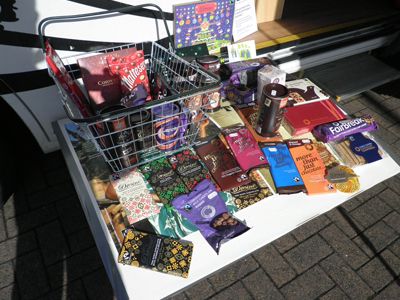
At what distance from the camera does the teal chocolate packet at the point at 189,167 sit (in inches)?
46.2

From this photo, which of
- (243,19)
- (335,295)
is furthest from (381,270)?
(243,19)

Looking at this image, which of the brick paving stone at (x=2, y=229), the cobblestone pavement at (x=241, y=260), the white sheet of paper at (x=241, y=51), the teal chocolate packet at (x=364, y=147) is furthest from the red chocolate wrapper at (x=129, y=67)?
the brick paving stone at (x=2, y=229)

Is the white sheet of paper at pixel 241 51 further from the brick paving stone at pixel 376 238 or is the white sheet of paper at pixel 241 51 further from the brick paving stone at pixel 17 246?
the brick paving stone at pixel 17 246

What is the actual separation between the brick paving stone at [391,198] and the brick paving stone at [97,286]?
6.49 feet

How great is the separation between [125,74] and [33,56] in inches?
21.3

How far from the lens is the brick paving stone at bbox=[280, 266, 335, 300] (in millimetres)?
1656

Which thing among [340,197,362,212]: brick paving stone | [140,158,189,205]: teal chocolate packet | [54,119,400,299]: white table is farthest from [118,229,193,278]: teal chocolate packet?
[340,197,362,212]: brick paving stone

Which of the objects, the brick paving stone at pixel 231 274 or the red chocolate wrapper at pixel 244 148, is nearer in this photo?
the red chocolate wrapper at pixel 244 148

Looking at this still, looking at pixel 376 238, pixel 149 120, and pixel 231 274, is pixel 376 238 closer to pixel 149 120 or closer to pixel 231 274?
pixel 231 274

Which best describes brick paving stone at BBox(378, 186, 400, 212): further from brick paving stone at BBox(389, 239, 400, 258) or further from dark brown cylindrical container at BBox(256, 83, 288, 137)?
dark brown cylindrical container at BBox(256, 83, 288, 137)

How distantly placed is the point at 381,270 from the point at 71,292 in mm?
1828

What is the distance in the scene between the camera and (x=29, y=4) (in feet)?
4.18

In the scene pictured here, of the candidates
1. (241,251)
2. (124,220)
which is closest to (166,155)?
(124,220)

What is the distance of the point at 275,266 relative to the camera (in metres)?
1.77
